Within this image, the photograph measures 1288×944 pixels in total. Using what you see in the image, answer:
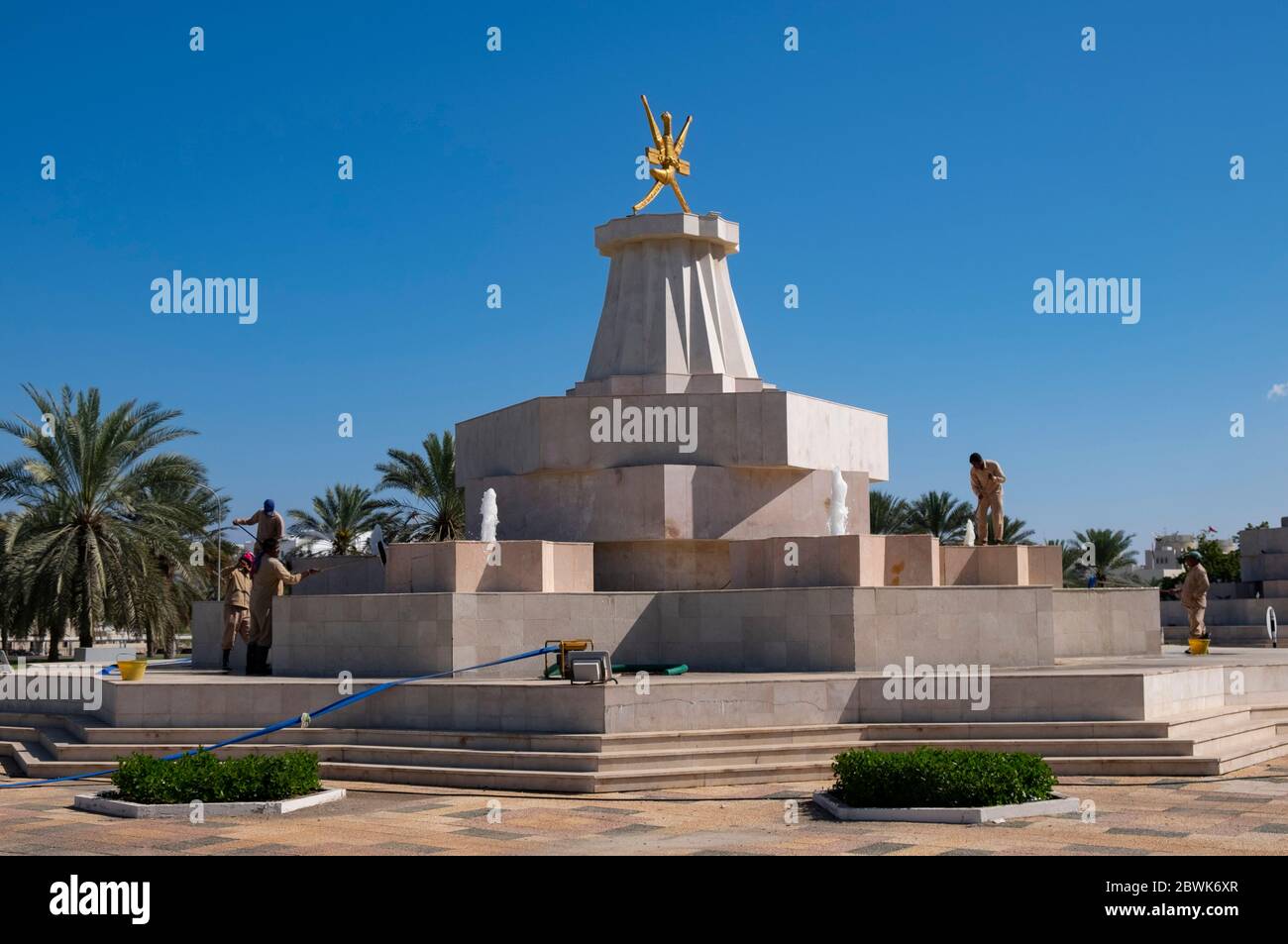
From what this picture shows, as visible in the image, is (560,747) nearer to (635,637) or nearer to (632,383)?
(635,637)

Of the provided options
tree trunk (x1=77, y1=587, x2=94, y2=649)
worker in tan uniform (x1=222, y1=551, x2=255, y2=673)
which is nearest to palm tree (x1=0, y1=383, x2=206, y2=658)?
tree trunk (x1=77, y1=587, x2=94, y2=649)

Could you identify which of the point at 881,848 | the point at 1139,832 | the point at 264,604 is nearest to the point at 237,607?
the point at 264,604

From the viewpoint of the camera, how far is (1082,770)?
13609mm

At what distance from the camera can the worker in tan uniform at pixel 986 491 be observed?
67.7 ft

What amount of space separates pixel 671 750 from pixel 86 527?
1860 centimetres

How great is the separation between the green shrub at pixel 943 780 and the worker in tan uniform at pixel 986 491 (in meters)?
9.52

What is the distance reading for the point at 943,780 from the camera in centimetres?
1098

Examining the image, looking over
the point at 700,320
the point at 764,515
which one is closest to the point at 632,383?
the point at 700,320

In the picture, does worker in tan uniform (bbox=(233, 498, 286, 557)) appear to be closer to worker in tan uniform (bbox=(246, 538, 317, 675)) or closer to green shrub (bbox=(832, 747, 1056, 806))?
worker in tan uniform (bbox=(246, 538, 317, 675))

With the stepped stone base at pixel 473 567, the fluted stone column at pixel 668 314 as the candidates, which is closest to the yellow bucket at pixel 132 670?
the stepped stone base at pixel 473 567

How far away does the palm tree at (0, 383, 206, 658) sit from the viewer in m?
27.2

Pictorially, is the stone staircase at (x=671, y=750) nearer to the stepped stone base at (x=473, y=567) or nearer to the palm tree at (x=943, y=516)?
the stepped stone base at (x=473, y=567)

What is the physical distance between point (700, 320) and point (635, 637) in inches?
279

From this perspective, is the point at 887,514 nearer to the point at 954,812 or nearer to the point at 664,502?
the point at 664,502
